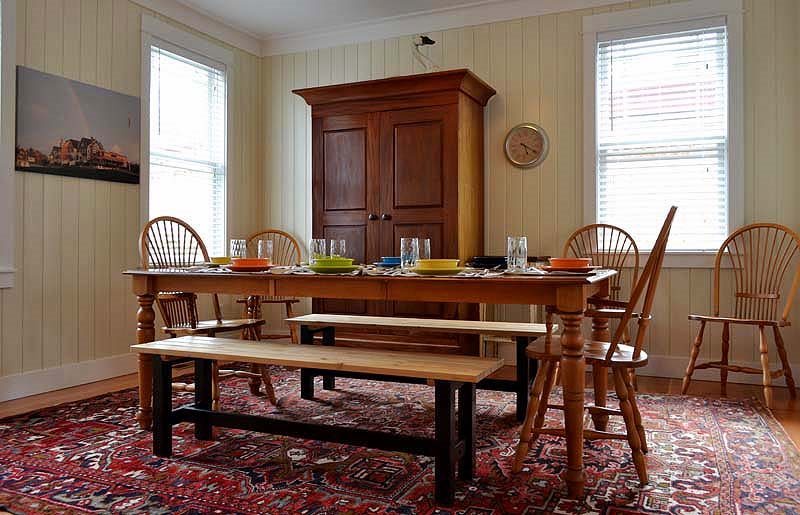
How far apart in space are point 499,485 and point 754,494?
0.85 metres

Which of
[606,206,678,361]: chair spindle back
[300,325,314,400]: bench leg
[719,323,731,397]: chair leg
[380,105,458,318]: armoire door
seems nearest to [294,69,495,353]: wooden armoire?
[380,105,458,318]: armoire door

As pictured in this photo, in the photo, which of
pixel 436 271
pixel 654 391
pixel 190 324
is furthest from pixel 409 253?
pixel 654 391

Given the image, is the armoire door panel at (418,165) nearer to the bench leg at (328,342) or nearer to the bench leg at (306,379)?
the bench leg at (328,342)

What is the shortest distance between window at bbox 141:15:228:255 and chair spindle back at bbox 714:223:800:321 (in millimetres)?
3645

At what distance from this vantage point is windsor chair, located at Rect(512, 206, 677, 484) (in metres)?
2.10

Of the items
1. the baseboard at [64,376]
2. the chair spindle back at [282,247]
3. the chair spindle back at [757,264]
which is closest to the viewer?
the baseboard at [64,376]

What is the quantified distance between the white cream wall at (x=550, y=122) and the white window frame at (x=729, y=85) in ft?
0.17

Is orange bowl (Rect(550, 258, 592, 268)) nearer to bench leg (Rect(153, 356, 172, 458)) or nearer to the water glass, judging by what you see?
the water glass

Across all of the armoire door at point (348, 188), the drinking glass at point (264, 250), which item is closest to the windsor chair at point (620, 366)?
the drinking glass at point (264, 250)

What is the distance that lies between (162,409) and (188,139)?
2.69 m

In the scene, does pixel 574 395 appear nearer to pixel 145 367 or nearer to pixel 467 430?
pixel 467 430

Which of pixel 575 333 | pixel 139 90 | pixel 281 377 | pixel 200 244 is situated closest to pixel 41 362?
pixel 200 244

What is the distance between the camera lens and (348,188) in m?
4.43

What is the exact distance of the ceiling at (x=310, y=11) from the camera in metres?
4.51
